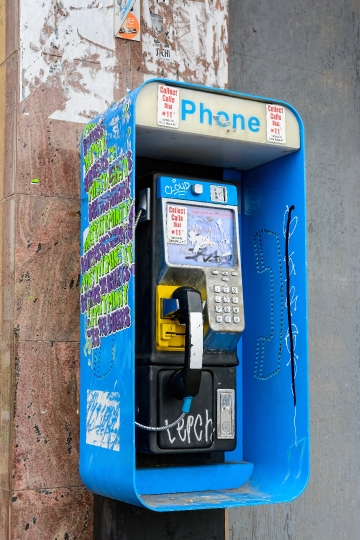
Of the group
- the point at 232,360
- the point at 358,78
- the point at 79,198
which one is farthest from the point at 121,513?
the point at 358,78

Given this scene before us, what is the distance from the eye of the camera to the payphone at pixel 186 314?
2.94m

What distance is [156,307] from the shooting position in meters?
2.98

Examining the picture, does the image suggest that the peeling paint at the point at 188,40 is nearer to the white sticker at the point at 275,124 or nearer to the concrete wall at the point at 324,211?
the concrete wall at the point at 324,211

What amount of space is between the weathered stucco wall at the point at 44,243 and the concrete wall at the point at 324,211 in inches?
39.9

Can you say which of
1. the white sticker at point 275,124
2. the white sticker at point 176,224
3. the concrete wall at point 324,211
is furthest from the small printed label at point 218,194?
the concrete wall at point 324,211

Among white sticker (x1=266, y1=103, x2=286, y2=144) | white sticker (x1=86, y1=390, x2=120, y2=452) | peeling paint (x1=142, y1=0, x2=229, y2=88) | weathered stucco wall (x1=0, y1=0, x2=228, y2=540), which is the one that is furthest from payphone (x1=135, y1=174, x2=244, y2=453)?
peeling paint (x1=142, y1=0, x2=229, y2=88)

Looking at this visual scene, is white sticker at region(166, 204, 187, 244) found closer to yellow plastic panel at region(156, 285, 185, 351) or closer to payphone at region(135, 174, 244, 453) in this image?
payphone at region(135, 174, 244, 453)

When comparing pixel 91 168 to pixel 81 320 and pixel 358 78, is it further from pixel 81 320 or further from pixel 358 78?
pixel 358 78

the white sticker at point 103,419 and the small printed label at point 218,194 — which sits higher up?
the small printed label at point 218,194

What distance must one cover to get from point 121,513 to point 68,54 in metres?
1.79

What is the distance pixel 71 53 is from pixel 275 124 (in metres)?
0.92

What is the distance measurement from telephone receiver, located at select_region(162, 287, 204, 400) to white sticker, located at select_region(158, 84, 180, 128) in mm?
566

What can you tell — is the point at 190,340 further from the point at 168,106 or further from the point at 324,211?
the point at 324,211

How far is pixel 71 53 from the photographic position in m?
3.50
